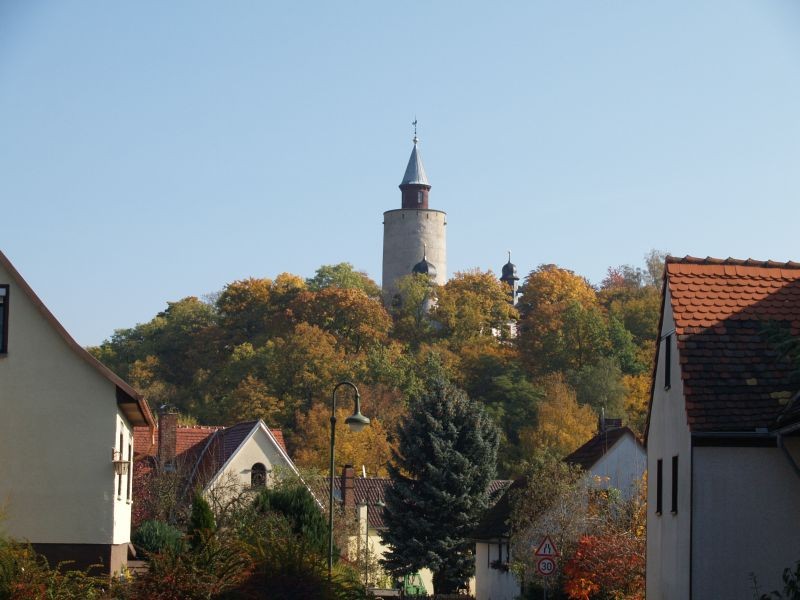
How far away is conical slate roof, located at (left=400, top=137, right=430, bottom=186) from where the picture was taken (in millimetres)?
147962

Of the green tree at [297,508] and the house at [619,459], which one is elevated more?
the house at [619,459]

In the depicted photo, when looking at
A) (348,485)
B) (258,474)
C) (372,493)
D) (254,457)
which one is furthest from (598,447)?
(372,493)

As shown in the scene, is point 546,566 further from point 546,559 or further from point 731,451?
point 731,451

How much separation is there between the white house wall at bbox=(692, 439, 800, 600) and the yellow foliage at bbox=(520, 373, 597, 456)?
62.7 m

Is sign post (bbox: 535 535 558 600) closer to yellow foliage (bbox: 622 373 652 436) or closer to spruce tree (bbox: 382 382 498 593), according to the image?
spruce tree (bbox: 382 382 498 593)

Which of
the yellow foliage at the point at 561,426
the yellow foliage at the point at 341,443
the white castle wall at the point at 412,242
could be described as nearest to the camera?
the yellow foliage at the point at 341,443

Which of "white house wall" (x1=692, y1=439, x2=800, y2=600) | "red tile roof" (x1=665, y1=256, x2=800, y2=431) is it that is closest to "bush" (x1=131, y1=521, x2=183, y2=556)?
"red tile roof" (x1=665, y1=256, x2=800, y2=431)

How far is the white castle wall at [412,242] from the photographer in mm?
144500

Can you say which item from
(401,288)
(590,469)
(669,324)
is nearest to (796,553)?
(669,324)

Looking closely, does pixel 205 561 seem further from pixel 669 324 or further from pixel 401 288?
pixel 401 288

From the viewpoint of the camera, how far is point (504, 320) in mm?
117750

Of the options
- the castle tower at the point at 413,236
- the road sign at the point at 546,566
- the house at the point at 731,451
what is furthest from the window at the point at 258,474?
the castle tower at the point at 413,236

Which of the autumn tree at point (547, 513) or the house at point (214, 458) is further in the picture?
the house at point (214, 458)

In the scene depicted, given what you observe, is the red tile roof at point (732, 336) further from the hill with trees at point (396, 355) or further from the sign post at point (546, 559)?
the hill with trees at point (396, 355)
